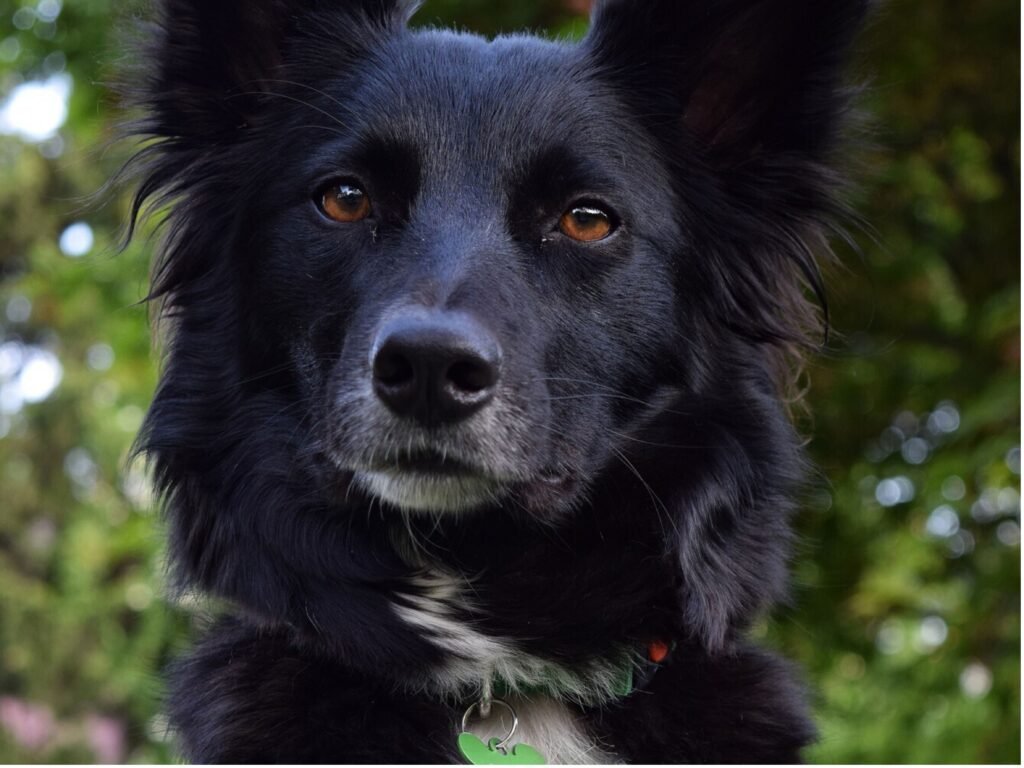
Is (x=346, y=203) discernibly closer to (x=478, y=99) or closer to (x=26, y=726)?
Answer: (x=478, y=99)

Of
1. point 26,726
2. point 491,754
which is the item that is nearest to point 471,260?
point 491,754

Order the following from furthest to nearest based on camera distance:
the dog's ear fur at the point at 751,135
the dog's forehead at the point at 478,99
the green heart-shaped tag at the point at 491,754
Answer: the dog's ear fur at the point at 751,135
the dog's forehead at the point at 478,99
the green heart-shaped tag at the point at 491,754

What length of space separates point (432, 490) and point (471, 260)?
1.92 feet

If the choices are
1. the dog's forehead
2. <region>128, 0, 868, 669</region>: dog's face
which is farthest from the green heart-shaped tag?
the dog's forehead

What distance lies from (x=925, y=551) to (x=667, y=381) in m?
4.21

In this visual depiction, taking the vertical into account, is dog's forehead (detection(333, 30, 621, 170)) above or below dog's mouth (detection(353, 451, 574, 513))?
above

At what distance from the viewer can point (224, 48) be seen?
3467mm

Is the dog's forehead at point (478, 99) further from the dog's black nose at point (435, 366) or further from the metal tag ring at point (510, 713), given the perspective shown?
the metal tag ring at point (510, 713)

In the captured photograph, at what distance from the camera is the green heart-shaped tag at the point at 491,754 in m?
2.81

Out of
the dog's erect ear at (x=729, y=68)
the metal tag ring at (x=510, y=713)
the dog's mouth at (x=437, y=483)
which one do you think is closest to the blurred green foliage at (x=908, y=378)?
the dog's erect ear at (x=729, y=68)

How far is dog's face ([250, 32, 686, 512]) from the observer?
9.29ft

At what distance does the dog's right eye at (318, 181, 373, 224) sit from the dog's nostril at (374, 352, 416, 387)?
599mm

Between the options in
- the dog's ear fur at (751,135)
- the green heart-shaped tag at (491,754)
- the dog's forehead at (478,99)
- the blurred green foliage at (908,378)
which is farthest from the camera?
the blurred green foliage at (908,378)

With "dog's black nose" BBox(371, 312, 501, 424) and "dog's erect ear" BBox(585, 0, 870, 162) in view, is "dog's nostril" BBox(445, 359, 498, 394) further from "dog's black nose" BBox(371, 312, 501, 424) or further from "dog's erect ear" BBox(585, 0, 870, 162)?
"dog's erect ear" BBox(585, 0, 870, 162)
